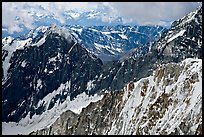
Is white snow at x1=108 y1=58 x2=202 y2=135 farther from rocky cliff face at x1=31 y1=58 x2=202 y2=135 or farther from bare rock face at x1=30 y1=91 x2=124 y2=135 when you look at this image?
bare rock face at x1=30 y1=91 x2=124 y2=135

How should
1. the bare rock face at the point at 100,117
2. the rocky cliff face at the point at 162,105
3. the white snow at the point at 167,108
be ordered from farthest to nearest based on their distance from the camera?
the bare rock face at the point at 100,117 < the white snow at the point at 167,108 < the rocky cliff face at the point at 162,105

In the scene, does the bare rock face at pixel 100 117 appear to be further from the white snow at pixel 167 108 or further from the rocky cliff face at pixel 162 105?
the white snow at pixel 167 108

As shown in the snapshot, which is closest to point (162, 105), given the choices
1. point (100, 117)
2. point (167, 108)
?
point (167, 108)

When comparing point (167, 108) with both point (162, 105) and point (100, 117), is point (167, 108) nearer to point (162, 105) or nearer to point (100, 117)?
point (162, 105)

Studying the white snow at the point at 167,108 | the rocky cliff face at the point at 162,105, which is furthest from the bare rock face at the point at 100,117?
the white snow at the point at 167,108

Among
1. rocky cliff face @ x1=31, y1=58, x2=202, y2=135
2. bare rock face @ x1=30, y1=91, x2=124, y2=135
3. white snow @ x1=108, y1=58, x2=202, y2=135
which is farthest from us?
bare rock face @ x1=30, y1=91, x2=124, y2=135

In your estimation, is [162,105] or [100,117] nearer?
[162,105]

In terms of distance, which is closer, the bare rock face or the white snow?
the white snow

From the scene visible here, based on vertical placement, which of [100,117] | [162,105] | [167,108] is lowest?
[100,117]

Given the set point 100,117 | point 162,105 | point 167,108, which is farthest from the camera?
point 100,117

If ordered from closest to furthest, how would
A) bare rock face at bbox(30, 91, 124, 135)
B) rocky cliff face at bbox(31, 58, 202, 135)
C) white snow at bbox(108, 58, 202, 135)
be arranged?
rocky cliff face at bbox(31, 58, 202, 135) < white snow at bbox(108, 58, 202, 135) < bare rock face at bbox(30, 91, 124, 135)

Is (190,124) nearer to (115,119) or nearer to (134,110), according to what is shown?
Answer: (134,110)

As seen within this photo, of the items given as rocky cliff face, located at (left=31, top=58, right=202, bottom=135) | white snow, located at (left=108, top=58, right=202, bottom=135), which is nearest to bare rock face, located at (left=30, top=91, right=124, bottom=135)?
rocky cliff face, located at (left=31, top=58, right=202, bottom=135)
